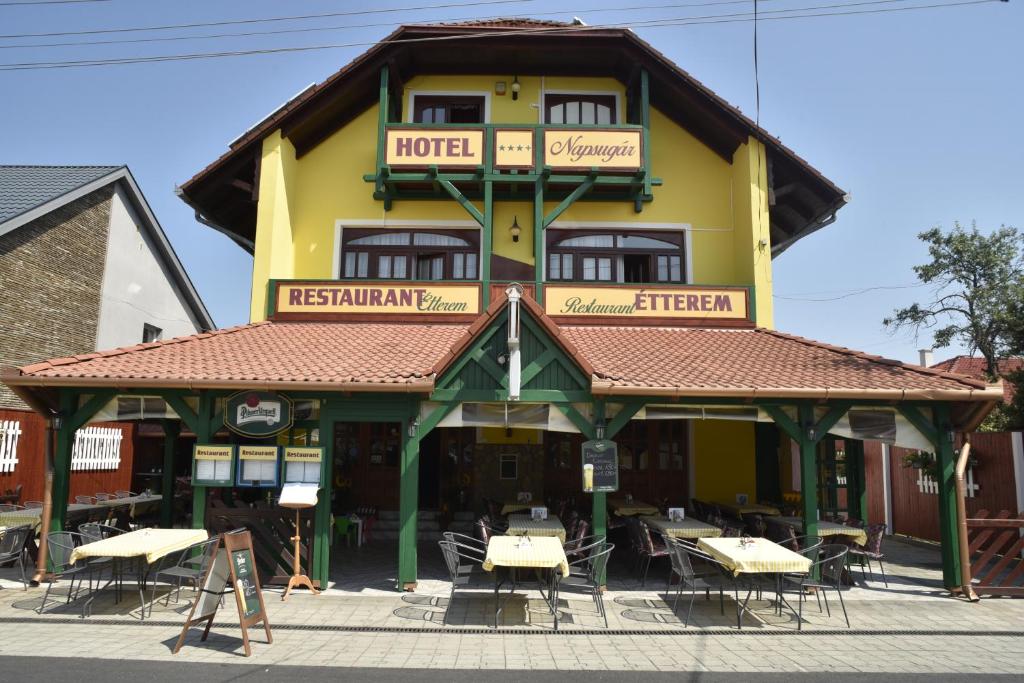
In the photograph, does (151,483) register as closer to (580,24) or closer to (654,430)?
(654,430)

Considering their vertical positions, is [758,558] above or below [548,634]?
above

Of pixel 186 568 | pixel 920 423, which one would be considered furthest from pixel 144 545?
pixel 920 423

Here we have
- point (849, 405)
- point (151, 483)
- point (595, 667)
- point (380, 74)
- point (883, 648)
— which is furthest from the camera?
point (151, 483)

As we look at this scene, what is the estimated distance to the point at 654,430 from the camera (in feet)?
48.2

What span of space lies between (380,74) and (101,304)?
10.5 m

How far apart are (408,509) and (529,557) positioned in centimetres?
239

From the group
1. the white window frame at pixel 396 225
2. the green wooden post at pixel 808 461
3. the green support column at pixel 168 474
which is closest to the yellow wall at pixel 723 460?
the green wooden post at pixel 808 461

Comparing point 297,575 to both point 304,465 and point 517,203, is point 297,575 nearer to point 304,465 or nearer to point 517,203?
point 304,465

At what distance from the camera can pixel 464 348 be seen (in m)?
9.54

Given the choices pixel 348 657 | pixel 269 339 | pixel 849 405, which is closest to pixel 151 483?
pixel 269 339

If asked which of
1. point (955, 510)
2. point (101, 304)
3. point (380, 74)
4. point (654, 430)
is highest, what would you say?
point (380, 74)

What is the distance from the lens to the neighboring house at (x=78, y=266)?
51.0 ft

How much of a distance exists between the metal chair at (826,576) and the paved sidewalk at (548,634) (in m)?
0.18

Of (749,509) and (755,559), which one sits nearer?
(755,559)
